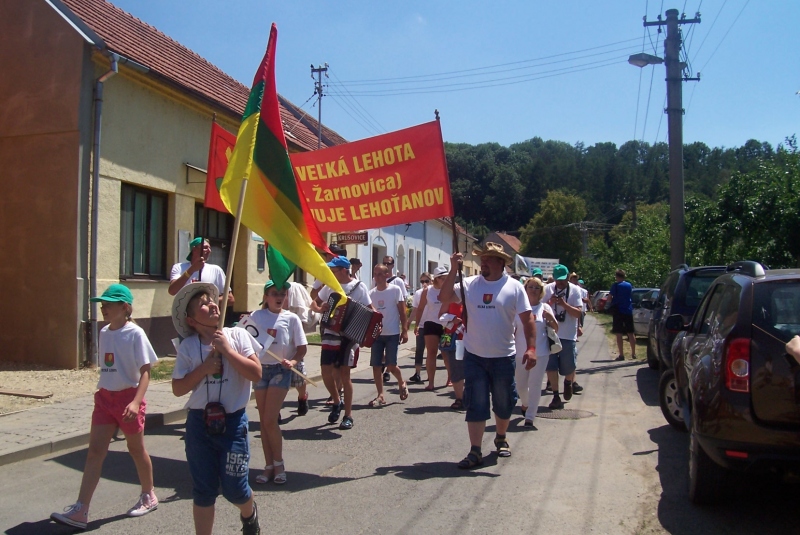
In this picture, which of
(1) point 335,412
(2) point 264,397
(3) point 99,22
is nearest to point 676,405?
(1) point 335,412

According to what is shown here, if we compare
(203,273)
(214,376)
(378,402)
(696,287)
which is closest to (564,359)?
(378,402)

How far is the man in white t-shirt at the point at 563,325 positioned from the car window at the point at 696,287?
2.33 meters

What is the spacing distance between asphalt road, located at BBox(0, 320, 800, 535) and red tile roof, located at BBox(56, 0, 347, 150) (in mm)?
7679

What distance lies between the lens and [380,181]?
23.2ft

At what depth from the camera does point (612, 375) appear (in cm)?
1231

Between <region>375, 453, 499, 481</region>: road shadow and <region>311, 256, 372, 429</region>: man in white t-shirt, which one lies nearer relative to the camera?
<region>375, 453, 499, 481</region>: road shadow

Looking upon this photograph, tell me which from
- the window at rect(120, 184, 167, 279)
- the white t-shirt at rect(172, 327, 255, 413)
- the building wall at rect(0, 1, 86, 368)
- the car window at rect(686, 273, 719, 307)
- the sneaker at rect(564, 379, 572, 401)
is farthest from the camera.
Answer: the window at rect(120, 184, 167, 279)

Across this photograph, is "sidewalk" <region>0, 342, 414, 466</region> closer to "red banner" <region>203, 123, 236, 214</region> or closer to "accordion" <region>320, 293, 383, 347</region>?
"accordion" <region>320, 293, 383, 347</region>

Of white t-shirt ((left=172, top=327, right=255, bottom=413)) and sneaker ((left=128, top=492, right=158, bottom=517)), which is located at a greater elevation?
white t-shirt ((left=172, top=327, right=255, bottom=413))

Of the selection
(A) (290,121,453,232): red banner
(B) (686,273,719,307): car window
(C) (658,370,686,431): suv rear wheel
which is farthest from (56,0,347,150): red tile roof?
(C) (658,370,686,431): suv rear wheel

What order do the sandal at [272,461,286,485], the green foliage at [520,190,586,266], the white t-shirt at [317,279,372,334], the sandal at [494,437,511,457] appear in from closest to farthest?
the sandal at [272,461,286,485]
the sandal at [494,437,511,457]
the white t-shirt at [317,279,372,334]
the green foliage at [520,190,586,266]

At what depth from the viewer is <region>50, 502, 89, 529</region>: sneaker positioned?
14.5ft

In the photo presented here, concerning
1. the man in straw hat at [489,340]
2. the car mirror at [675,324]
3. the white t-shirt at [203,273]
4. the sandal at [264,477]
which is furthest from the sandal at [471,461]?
the white t-shirt at [203,273]

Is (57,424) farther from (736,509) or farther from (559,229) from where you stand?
(559,229)
